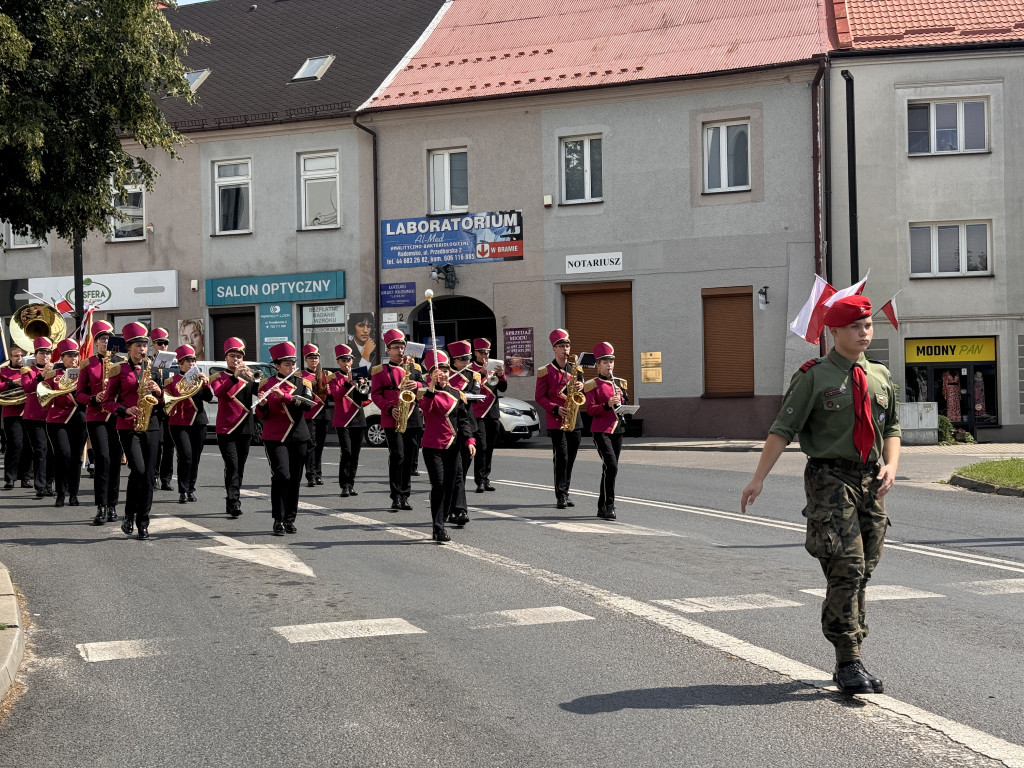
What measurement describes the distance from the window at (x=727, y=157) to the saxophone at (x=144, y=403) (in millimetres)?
18440

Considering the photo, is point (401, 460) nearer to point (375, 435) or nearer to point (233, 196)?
point (375, 435)

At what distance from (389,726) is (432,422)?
21.1 feet

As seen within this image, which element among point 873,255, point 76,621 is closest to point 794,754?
point 76,621

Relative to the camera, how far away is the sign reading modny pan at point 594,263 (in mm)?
29250

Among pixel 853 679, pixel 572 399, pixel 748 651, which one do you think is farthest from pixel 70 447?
pixel 853 679

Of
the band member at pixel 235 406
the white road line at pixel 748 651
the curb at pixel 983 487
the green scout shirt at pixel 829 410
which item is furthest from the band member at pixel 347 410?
the green scout shirt at pixel 829 410

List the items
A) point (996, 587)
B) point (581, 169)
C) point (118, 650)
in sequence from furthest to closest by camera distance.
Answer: point (581, 169)
point (996, 587)
point (118, 650)

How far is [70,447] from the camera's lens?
1539 cm

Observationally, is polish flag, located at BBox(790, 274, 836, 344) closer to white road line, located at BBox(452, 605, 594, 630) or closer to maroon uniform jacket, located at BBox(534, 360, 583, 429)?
white road line, located at BBox(452, 605, 594, 630)

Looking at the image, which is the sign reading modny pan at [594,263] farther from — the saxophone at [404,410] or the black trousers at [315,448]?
the saxophone at [404,410]

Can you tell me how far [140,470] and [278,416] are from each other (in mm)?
1421

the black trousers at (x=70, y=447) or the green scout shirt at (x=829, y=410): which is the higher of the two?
the green scout shirt at (x=829, y=410)

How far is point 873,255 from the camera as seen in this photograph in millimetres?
27922

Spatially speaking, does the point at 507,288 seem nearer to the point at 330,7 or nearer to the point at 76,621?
the point at 330,7
